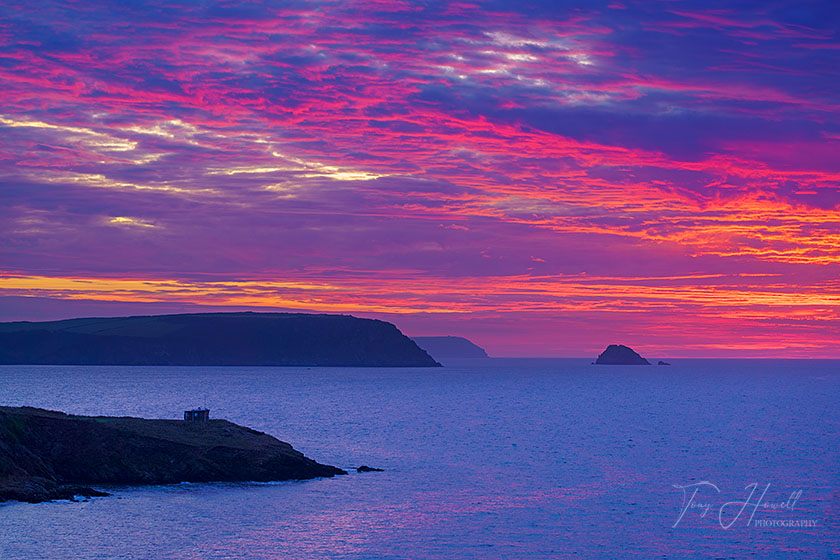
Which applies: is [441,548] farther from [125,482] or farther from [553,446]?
[553,446]

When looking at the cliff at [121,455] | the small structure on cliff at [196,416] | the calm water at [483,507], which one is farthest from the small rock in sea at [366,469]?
the small structure on cliff at [196,416]

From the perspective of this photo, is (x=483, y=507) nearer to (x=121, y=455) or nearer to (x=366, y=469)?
(x=366, y=469)

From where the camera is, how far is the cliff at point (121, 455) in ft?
206

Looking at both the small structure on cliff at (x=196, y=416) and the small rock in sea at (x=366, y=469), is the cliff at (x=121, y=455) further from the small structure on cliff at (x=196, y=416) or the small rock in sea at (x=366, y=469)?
the small structure on cliff at (x=196, y=416)

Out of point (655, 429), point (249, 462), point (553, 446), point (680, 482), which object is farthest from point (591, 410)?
point (249, 462)

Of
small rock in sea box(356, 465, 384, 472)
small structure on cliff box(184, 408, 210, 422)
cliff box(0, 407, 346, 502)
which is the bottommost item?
small rock in sea box(356, 465, 384, 472)

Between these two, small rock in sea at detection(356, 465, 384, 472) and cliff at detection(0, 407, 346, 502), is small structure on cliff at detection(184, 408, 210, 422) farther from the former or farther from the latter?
small rock in sea at detection(356, 465, 384, 472)

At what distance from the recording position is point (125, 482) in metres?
66.4

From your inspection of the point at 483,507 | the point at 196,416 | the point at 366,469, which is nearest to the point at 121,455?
the point at 196,416

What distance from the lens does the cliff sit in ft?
206

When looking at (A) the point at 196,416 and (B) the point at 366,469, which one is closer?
(B) the point at 366,469

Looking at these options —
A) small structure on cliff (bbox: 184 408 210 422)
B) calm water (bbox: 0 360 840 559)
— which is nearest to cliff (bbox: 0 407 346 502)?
calm water (bbox: 0 360 840 559)

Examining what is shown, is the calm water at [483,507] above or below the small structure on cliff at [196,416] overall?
below

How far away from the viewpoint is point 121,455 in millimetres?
68188
